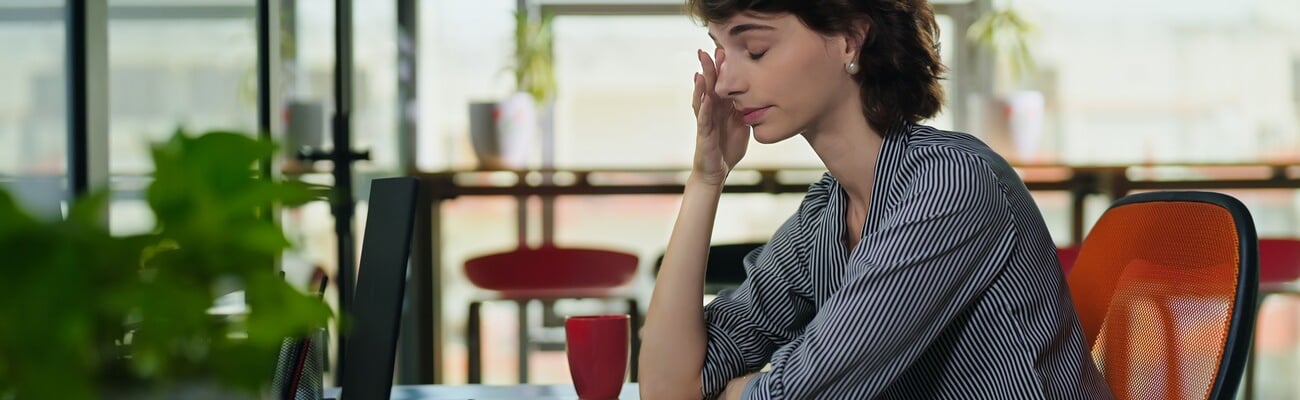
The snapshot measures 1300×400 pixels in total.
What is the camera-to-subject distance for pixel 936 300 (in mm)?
1115

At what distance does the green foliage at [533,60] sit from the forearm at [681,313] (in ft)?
8.67

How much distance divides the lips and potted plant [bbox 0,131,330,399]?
102 centimetres

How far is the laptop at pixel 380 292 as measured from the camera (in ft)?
2.35

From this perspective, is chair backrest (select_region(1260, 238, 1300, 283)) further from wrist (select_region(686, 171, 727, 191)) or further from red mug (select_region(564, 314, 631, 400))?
red mug (select_region(564, 314, 631, 400))

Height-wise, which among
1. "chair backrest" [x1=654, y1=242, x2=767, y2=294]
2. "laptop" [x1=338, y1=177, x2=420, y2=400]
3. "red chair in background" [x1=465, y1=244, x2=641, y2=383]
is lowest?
"red chair in background" [x1=465, y1=244, x2=641, y2=383]

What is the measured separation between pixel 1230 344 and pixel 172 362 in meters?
1.05

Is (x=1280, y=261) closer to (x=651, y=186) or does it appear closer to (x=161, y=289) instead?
(x=651, y=186)

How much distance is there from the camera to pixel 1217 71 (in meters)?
4.51

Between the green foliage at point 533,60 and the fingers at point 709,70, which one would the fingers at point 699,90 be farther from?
the green foliage at point 533,60

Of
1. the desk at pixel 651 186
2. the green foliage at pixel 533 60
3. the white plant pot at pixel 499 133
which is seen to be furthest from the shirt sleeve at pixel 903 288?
the green foliage at pixel 533 60

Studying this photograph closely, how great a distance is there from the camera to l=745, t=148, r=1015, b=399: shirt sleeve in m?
1.09

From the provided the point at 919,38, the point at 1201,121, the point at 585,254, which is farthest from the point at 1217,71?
the point at 919,38

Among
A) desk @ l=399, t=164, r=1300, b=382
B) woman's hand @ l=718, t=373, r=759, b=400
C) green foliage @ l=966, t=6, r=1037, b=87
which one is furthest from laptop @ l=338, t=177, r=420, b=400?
green foliage @ l=966, t=6, r=1037, b=87

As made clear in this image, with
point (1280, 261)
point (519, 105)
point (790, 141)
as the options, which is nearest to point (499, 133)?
point (519, 105)
